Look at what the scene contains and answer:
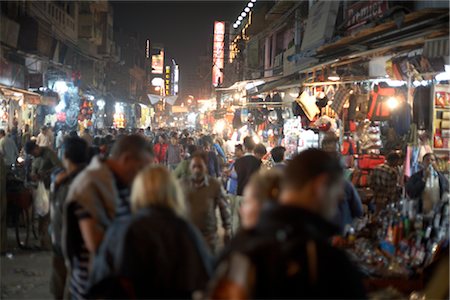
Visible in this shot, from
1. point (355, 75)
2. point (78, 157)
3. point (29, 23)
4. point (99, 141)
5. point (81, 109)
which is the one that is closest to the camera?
point (78, 157)

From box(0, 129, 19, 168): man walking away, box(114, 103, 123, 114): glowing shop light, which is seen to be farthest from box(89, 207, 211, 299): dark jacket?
box(114, 103, 123, 114): glowing shop light

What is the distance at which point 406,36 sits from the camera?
342 inches

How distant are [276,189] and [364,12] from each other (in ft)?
30.2

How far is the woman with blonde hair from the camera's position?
137 inches

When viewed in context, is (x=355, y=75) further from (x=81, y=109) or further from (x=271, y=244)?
(x=81, y=109)

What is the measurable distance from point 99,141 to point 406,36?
7881 millimetres

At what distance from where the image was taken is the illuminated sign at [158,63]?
403 ft

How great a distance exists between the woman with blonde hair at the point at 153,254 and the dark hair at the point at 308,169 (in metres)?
1.04

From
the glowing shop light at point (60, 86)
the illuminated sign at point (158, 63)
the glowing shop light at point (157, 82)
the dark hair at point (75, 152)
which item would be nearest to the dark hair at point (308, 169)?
the dark hair at point (75, 152)

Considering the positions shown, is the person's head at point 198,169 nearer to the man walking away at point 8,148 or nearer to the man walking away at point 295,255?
the man walking away at point 295,255

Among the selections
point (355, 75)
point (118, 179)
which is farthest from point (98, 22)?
point (118, 179)

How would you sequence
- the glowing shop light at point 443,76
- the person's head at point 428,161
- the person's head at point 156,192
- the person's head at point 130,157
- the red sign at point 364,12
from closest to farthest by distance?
the person's head at point 156,192
the person's head at point 130,157
the person's head at point 428,161
the glowing shop light at point 443,76
the red sign at point 364,12

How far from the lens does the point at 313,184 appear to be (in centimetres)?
Result: 272

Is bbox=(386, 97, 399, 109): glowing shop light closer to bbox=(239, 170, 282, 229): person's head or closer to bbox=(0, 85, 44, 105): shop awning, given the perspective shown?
bbox=(239, 170, 282, 229): person's head
